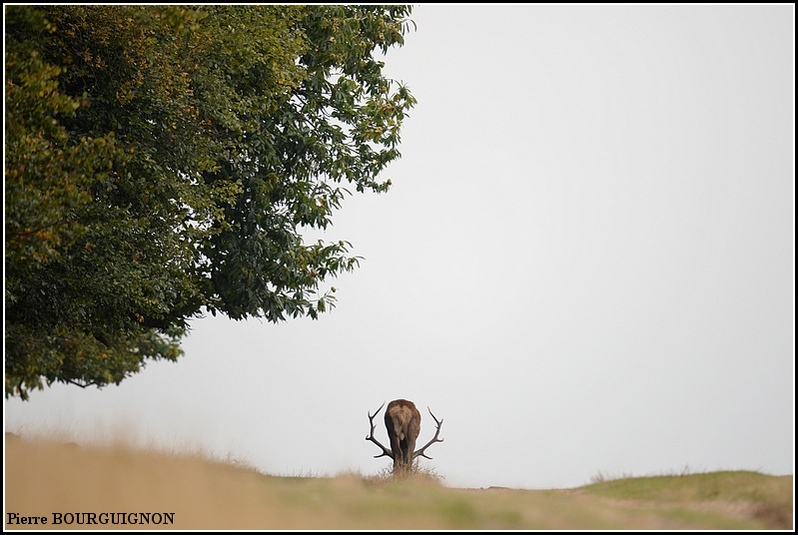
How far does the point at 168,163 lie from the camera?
1594 cm

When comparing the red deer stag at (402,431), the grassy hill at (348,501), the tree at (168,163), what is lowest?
the grassy hill at (348,501)

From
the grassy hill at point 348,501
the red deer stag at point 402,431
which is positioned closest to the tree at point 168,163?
the grassy hill at point 348,501

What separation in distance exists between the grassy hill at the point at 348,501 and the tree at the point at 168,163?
1.43 m

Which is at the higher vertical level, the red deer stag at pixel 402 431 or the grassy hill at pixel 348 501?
the red deer stag at pixel 402 431

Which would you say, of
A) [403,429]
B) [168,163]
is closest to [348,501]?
[403,429]

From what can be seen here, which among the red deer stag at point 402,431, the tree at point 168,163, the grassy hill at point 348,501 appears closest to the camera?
the grassy hill at point 348,501

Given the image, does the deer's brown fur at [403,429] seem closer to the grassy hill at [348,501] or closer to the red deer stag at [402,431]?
the red deer stag at [402,431]

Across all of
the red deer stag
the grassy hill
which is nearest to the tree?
the grassy hill

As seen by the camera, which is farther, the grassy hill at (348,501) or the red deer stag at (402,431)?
the red deer stag at (402,431)

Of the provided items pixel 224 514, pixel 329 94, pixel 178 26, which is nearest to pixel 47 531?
pixel 224 514

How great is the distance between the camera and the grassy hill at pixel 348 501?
998 cm

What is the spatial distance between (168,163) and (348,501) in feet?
25.8

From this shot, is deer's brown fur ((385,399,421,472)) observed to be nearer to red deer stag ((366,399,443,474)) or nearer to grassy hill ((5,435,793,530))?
red deer stag ((366,399,443,474))

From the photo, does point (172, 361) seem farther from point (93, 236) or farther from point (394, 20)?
point (394, 20)
